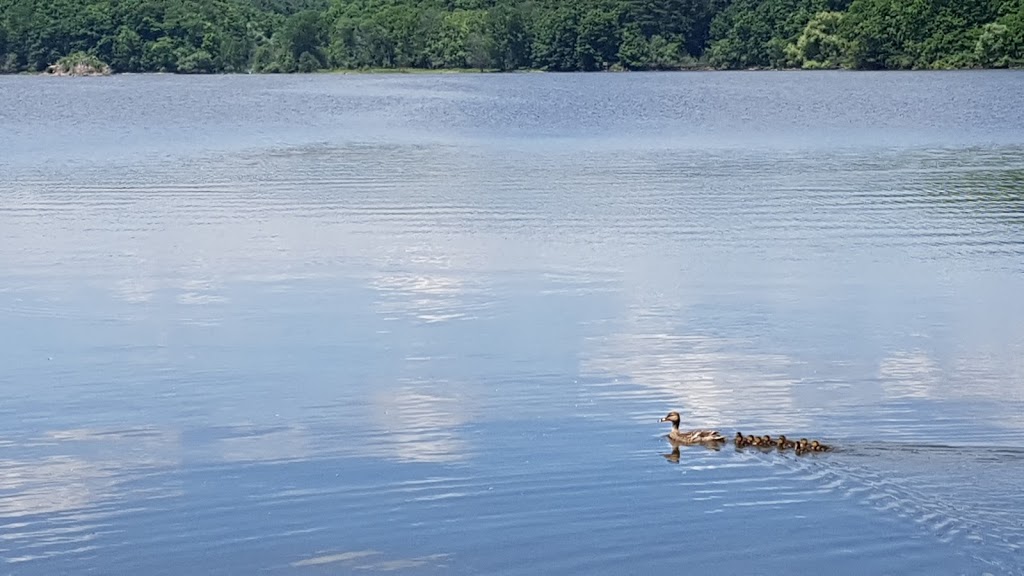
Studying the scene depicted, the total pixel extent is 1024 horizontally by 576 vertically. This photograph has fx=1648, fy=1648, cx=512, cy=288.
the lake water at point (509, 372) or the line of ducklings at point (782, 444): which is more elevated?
the line of ducklings at point (782, 444)

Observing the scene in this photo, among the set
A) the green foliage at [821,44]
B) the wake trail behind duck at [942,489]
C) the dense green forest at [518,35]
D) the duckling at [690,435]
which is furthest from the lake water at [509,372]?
the green foliage at [821,44]

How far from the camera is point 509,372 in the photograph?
14852mm

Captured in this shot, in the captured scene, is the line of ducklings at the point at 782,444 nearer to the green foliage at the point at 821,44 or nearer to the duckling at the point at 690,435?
the duckling at the point at 690,435

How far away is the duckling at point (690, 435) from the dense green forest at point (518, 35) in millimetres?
104640

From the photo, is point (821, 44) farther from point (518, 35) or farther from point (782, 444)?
point (782, 444)

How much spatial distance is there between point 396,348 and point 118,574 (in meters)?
6.13

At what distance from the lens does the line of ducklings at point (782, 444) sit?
1200 centimetres

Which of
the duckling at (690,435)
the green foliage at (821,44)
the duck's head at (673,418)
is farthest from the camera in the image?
the green foliage at (821,44)

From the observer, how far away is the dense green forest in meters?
117

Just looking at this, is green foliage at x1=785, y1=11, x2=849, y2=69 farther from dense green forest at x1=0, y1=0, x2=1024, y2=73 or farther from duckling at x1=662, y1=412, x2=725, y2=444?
duckling at x1=662, y1=412, x2=725, y2=444

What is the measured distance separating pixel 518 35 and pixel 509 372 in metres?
128

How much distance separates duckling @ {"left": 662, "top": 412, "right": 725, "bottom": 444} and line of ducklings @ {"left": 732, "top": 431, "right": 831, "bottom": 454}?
0.19m

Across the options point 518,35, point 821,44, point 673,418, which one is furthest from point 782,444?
point 518,35

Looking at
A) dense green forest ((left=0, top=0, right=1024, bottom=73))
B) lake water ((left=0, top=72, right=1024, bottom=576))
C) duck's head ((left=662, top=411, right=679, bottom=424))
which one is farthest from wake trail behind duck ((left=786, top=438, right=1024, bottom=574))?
dense green forest ((left=0, top=0, right=1024, bottom=73))
